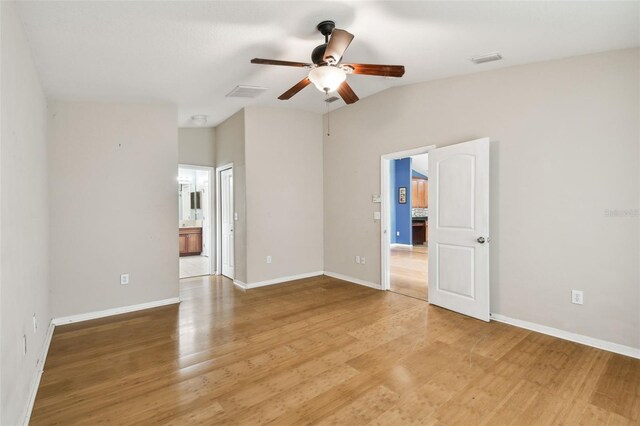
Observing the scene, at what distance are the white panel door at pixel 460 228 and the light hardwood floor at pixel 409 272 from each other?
23.9 inches

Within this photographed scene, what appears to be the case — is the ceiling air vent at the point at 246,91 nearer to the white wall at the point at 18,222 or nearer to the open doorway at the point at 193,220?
the white wall at the point at 18,222

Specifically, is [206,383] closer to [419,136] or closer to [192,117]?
[419,136]

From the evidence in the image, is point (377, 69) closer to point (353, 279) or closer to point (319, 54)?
point (319, 54)

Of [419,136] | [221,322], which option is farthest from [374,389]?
[419,136]

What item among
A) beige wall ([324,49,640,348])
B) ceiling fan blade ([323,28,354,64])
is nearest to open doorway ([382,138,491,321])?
beige wall ([324,49,640,348])

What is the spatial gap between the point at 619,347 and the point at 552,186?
1.53 m

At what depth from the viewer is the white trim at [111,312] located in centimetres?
363

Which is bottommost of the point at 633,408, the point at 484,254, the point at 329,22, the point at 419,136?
the point at 633,408

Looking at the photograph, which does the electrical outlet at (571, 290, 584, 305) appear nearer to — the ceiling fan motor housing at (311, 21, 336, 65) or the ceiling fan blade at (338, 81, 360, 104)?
the ceiling fan blade at (338, 81, 360, 104)

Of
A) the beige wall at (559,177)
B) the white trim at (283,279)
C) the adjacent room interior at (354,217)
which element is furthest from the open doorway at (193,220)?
the beige wall at (559,177)

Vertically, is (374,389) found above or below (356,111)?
below

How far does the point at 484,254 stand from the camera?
136 inches

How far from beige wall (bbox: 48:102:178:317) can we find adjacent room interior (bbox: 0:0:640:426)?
2cm

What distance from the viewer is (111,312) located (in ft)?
12.8
